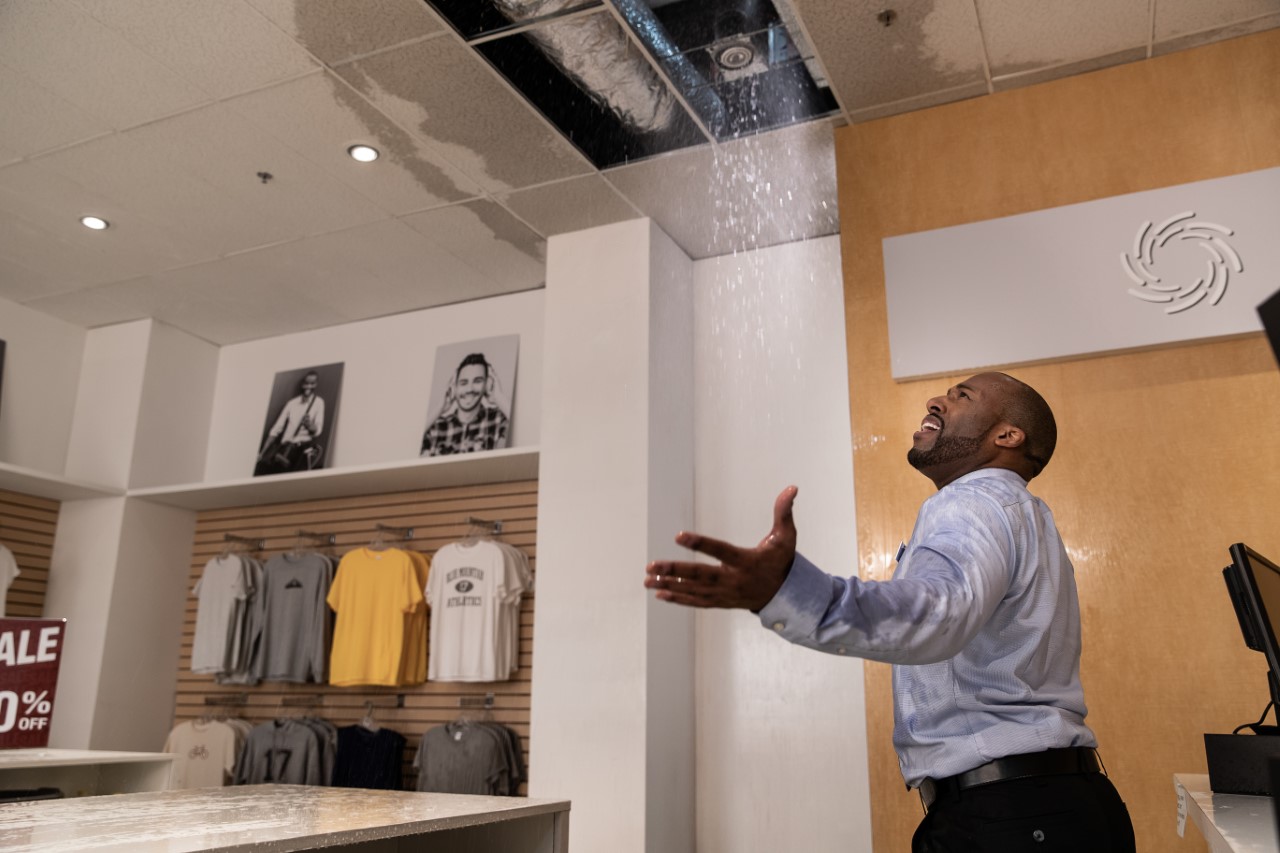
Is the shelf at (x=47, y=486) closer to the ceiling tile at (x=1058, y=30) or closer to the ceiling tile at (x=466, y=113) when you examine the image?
the ceiling tile at (x=466, y=113)

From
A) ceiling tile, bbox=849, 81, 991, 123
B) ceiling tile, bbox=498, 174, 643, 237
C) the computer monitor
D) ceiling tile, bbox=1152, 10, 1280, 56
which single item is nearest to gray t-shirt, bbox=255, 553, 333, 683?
ceiling tile, bbox=498, 174, 643, 237

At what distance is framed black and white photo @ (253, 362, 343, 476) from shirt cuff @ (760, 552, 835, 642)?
557 cm

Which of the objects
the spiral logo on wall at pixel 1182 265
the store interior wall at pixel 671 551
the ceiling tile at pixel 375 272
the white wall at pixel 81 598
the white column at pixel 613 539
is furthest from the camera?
the white wall at pixel 81 598

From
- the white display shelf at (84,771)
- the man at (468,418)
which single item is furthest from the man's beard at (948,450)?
the man at (468,418)

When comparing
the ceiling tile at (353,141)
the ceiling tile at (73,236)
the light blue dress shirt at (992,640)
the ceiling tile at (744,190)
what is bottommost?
the light blue dress shirt at (992,640)

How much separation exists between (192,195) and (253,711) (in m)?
3.13

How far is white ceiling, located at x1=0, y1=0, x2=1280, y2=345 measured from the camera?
3832mm

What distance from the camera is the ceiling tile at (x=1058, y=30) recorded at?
3672 mm

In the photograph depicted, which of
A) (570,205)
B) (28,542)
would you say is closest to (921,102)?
(570,205)

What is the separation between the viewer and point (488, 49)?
4.03 metres

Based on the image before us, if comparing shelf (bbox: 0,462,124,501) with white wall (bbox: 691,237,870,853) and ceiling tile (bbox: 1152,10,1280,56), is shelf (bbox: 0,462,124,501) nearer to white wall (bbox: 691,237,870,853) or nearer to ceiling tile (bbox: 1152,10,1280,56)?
white wall (bbox: 691,237,870,853)

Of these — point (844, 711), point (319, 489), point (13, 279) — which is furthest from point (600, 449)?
point (13, 279)

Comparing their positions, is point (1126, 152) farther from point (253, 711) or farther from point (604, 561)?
point (253, 711)

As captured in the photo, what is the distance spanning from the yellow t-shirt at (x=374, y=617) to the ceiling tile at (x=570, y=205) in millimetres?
2033
